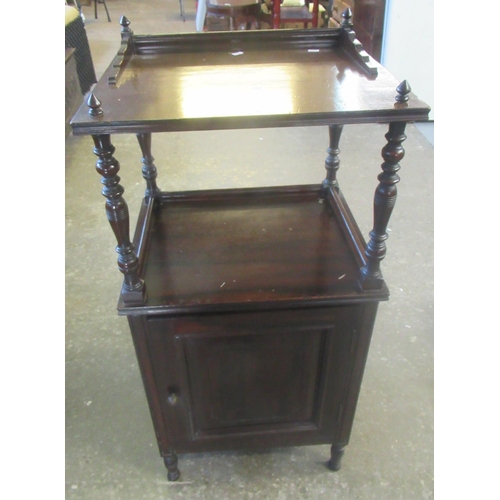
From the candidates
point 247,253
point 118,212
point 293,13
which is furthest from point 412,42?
point 118,212

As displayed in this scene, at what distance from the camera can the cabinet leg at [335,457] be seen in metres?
1.21

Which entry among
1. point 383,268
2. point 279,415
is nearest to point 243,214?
point 279,415

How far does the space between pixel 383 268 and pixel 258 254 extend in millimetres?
1049

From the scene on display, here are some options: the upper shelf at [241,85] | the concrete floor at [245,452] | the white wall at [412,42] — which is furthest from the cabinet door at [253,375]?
the white wall at [412,42]

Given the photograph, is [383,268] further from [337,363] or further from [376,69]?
[376,69]

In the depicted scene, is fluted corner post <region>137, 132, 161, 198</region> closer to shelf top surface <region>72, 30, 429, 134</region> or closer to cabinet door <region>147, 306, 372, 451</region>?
shelf top surface <region>72, 30, 429, 134</region>

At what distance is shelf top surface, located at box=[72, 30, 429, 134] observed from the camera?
74 cm

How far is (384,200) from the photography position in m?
0.84

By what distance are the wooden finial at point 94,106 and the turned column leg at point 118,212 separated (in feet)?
0.12

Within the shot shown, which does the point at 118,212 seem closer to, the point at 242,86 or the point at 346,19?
the point at 242,86

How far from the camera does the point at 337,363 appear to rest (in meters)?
1.03

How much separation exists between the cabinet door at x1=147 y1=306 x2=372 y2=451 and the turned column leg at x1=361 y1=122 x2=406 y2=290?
0.31 feet

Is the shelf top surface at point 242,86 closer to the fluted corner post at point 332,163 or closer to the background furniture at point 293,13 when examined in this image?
the fluted corner post at point 332,163

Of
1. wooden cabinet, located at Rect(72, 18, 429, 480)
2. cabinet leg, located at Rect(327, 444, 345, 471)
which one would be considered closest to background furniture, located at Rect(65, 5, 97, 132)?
wooden cabinet, located at Rect(72, 18, 429, 480)
